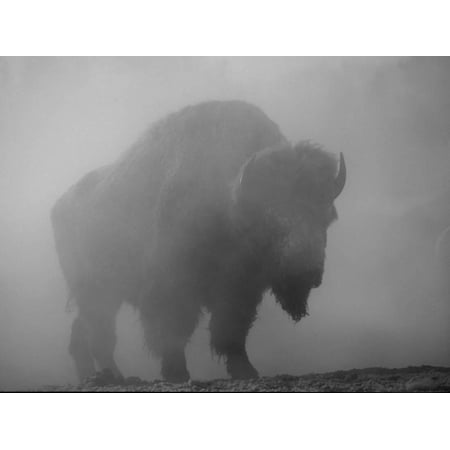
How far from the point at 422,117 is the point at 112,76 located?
2149mm

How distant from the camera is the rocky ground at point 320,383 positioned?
4.02m

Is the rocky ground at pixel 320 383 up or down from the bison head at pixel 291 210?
down

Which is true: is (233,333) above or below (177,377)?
above

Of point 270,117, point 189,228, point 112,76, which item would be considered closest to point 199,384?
point 189,228

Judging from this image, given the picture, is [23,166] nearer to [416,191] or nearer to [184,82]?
[184,82]

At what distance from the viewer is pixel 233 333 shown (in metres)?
4.21

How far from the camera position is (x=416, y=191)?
4262mm

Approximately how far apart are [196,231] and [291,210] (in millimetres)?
650

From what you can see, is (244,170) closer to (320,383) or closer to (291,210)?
(291,210)

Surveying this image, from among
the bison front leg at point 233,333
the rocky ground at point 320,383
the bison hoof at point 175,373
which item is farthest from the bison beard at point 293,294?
the bison hoof at point 175,373

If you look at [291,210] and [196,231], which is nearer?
[291,210]

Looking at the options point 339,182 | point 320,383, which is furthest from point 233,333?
point 339,182

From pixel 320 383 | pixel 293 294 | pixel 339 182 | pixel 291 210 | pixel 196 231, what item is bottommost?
pixel 320 383

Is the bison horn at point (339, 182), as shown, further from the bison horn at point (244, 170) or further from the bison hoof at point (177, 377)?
the bison hoof at point (177, 377)
